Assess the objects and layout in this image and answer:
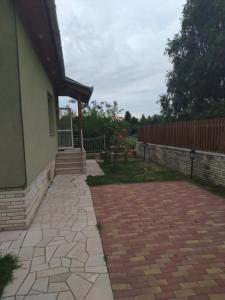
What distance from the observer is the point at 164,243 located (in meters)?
4.06

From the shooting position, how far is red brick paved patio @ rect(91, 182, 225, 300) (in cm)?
292

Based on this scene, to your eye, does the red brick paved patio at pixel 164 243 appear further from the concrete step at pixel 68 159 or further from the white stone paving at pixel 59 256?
the concrete step at pixel 68 159

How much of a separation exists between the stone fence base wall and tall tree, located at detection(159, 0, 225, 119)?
7.02 metres

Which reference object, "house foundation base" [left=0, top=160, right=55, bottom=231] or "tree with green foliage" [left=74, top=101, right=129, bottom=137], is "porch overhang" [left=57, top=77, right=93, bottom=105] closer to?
"tree with green foliage" [left=74, top=101, right=129, bottom=137]

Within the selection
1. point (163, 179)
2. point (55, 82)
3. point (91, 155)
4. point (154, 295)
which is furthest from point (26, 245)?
point (91, 155)

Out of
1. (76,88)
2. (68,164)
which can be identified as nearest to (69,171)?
(68,164)

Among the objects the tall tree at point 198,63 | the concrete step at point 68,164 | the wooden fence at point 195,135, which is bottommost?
the concrete step at point 68,164

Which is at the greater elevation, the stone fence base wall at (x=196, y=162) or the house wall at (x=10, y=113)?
the house wall at (x=10, y=113)

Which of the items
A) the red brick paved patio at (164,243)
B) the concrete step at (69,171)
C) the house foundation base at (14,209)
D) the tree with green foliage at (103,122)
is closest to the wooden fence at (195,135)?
the red brick paved patio at (164,243)

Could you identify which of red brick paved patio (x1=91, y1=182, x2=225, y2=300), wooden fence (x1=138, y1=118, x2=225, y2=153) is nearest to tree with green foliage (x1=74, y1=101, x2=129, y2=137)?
wooden fence (x1=138, y1=118, x2=225, y2=153)

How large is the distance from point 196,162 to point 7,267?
7418 mm

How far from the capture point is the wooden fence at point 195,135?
818cm

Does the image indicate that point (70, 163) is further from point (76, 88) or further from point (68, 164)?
point (76, 88)

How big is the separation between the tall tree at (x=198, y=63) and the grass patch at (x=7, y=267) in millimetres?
17386
